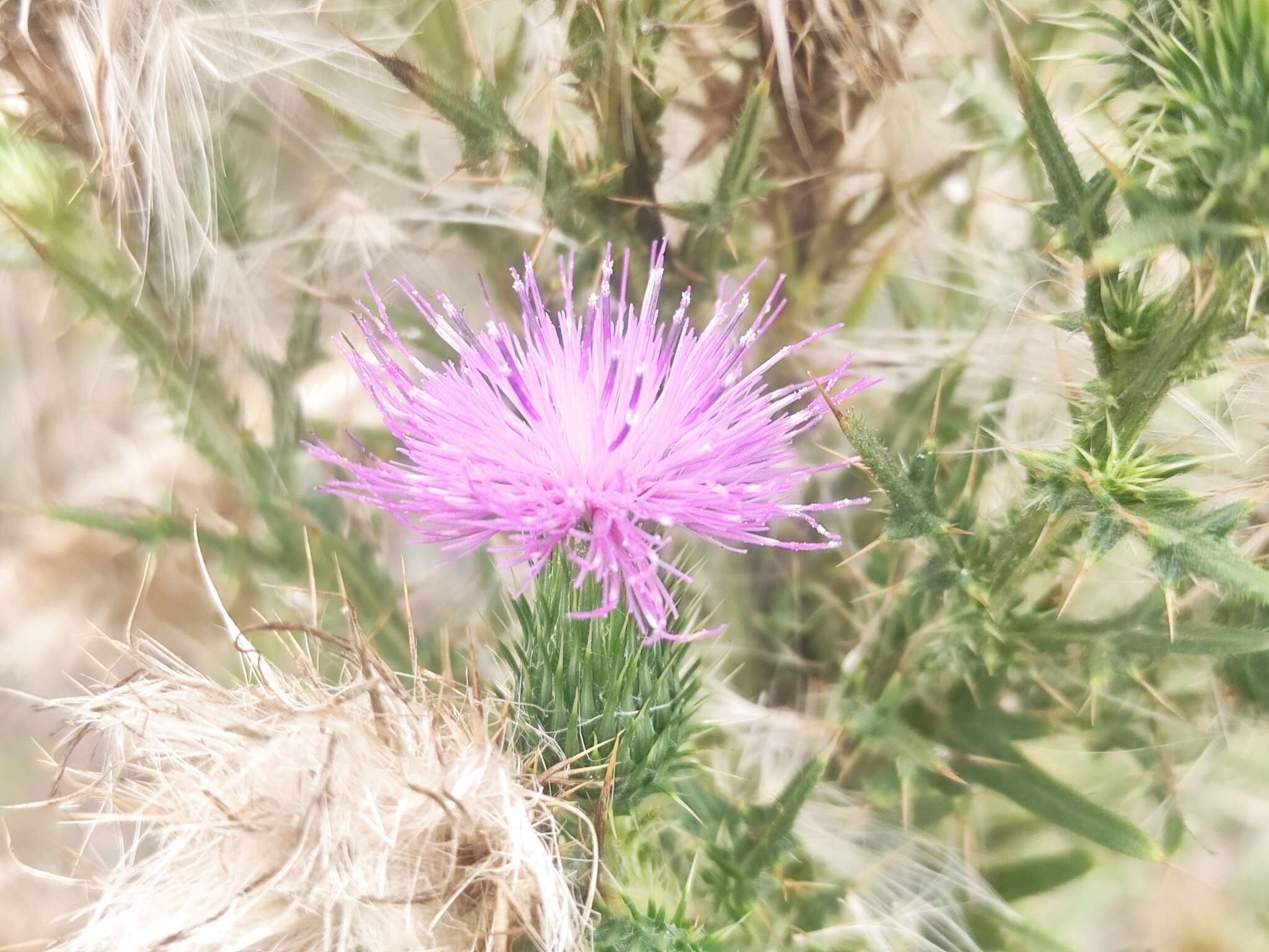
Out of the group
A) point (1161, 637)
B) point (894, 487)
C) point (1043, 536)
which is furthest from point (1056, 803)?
point (894, 487)

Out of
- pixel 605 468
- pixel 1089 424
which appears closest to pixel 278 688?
pixel 605 468

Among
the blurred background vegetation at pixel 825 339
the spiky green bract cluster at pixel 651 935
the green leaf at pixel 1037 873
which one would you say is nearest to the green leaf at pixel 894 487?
the blurred background vegetation at pixel 825 339

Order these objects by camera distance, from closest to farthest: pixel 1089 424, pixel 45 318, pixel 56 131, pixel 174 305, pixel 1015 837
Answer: pixel 1089 424
pixel 56 131
pixel 174 305
pixel 1015 837
pixel 45 318

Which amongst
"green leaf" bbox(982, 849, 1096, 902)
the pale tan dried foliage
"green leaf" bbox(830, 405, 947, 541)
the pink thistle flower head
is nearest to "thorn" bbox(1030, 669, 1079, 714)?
"green leaf" bbox(982, 849, 1096, 902)

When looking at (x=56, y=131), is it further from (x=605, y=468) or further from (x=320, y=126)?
(x=605, y=468)

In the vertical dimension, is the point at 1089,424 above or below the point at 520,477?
above

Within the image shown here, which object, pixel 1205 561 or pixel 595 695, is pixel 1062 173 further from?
pixel 595 695

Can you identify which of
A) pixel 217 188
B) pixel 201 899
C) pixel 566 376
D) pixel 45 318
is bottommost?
pixel 201 899

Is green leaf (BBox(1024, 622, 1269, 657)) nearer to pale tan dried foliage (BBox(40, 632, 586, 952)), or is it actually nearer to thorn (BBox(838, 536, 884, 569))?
thorn (BBox(838, 536, 884, 569))
